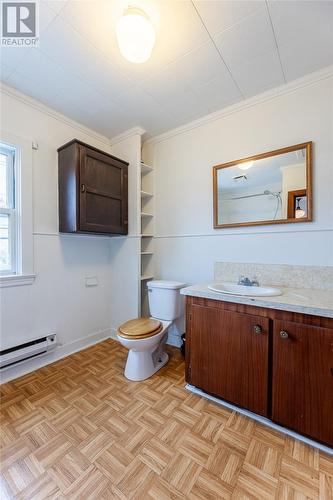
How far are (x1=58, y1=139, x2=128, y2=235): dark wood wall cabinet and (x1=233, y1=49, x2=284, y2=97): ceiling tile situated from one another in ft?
4.32

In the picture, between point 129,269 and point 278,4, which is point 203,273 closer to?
point 129,269

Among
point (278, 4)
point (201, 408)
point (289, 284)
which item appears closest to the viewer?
point (278, 4)

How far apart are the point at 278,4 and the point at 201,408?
247cm

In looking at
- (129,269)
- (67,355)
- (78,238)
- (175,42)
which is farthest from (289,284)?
(67,355)

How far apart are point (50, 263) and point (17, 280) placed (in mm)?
312

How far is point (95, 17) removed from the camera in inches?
47.0

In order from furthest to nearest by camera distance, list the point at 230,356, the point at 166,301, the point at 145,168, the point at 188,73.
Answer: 1. the point at 145,168
2. the point at 166,301
3. the point at 188,73
4. the point at 230,356

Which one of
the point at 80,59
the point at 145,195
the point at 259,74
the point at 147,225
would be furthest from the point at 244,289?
the point at 80,59

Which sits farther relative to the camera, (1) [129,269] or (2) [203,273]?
(1) [129,269]

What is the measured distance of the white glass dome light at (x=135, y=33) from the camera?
3.54 ft

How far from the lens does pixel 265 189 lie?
5.92 ft

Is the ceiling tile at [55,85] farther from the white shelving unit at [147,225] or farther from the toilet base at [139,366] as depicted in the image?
the toilet base at [139,366]

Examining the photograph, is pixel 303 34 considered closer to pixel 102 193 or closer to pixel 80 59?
pixel 80 59

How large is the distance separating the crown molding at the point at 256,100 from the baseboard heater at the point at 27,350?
95.0 inches
